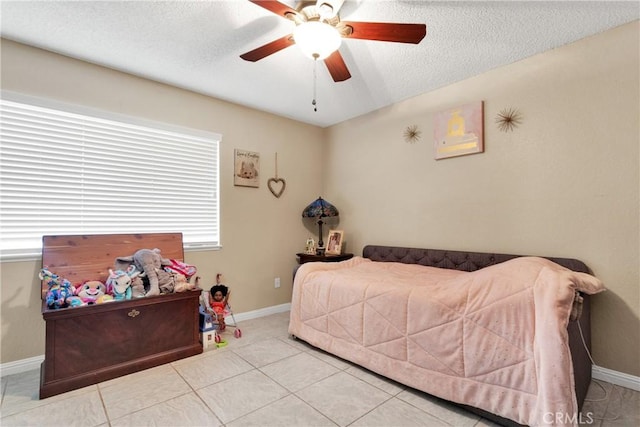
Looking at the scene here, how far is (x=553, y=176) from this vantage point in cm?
233

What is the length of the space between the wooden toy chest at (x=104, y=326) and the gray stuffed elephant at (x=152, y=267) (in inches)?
3.5

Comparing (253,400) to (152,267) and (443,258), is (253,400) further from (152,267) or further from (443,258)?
(443,258)

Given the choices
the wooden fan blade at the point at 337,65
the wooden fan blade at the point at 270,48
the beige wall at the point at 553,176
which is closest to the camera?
the wooden fan blade at the point at 270,48

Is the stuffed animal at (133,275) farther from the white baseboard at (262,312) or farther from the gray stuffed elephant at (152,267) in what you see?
the white baseboard at (262,312)

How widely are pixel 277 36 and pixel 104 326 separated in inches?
94.0

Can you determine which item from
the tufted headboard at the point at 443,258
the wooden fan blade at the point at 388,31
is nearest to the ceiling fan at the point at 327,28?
the wooden fan blade at the point at 388,31

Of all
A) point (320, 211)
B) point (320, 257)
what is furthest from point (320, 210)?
point (320, 257)

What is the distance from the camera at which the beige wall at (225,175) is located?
2.23m

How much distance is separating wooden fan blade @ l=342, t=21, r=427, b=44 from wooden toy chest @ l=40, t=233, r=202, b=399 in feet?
7.36

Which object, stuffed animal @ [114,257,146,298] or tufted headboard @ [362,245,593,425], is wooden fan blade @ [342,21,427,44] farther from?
stuffed animal @ [114,257,146,298]

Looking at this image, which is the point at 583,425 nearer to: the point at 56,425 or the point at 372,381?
the point at 372,381

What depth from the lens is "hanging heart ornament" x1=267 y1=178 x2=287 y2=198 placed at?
3682mm

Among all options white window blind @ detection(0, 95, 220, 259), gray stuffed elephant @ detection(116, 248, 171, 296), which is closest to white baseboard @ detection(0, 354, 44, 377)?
white window blind @ detection(0, 95, 220, 259)

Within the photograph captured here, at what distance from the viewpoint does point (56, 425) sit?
1.61m
